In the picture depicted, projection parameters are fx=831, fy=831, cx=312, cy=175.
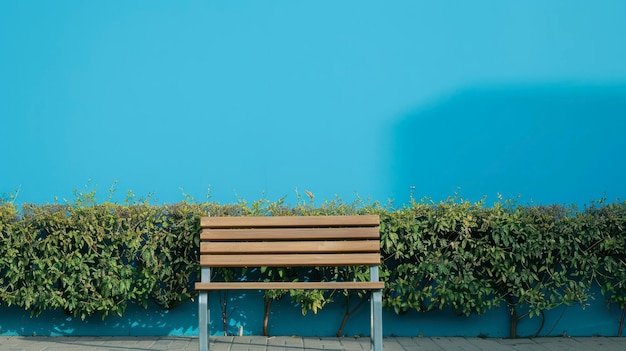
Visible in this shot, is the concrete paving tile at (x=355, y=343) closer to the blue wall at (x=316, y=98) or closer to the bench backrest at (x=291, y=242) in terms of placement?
the bench backrest at (x=291, y=242)

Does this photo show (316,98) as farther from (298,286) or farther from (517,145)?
(298,286)

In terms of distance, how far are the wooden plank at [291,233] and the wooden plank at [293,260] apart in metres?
0.11

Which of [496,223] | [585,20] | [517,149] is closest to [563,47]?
[585,20]

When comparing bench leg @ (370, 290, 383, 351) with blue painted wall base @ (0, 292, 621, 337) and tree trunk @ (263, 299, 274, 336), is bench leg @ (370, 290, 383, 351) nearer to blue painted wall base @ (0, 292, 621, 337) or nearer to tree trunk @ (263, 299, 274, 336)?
blue painted wall base @ (0, 292, 621, 337)

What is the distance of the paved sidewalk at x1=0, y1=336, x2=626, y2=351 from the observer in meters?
5.46

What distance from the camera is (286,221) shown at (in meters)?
5.20

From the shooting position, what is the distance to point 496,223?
567cm

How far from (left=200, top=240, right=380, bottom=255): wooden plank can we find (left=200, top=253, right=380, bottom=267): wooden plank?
0.03m

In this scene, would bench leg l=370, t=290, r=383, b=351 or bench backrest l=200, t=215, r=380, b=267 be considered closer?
bench leg l=370, t=290, r=383, b=351

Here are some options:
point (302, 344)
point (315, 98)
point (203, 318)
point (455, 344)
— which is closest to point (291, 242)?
point (203, 318)

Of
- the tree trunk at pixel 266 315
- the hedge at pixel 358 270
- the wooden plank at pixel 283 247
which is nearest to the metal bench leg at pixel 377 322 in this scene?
the wooden plank at pixel 283 247

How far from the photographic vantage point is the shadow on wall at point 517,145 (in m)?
6.53

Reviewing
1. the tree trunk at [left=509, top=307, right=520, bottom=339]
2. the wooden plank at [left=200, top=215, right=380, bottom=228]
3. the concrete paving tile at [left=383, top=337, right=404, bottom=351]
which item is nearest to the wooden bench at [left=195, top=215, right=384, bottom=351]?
the wooden plank at [left=200, top=215, right=380, bottom=228]

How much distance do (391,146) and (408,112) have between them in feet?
1.00
